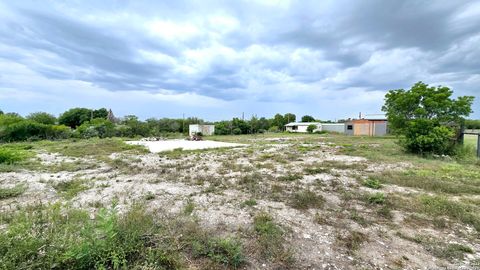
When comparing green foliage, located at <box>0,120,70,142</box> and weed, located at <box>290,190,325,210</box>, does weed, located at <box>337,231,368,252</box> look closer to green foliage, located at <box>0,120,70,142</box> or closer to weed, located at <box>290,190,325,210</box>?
weed, located at <box>290,190,325,210</box>

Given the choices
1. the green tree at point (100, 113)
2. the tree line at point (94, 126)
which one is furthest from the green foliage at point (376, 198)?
the green tree at point (100, 113)

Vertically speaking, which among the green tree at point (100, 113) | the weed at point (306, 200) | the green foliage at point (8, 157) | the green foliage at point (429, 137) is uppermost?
the green tree at point (100, 113)

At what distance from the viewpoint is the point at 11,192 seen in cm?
447

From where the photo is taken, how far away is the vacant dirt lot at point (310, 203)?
8.41ft

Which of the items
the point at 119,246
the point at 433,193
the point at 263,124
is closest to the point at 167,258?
the point at 119,246

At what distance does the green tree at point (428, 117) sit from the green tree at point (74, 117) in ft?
123

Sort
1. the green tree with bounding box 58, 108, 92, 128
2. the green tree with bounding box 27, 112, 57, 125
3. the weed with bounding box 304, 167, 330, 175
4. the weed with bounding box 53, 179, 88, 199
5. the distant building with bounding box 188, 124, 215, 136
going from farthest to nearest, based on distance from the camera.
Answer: the green tree with bounding box 58, 108, 92, 128
the distant building with bounding box 188, 124, 215, 136
the green tree with bounding box 27, 112, 57, 125
the weed with bounding box 304, 167, 330, 175
the weed with bounding box 53, 179, 88, 199

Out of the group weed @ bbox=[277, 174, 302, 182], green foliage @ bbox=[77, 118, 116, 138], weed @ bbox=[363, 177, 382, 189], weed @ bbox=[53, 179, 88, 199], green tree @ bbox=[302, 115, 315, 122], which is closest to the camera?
weed @ bbox=[53, 179, 88, 199]

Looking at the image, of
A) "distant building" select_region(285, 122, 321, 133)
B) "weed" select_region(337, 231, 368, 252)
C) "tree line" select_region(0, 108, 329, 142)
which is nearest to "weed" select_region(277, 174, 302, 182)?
"weed" select_region(337, 231, 368, 252)

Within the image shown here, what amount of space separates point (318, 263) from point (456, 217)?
9.43ft

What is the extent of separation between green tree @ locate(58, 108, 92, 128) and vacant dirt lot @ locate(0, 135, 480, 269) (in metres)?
30.3

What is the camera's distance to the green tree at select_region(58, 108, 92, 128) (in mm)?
31922

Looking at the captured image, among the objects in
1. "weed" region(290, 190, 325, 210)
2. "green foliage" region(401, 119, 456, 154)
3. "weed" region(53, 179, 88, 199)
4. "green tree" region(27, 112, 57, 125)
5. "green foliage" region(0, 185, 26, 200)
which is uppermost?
"green tree" region(27, 112, 57, 125)

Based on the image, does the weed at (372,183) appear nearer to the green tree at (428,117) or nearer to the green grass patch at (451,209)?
the green grass patch at (451,209)
